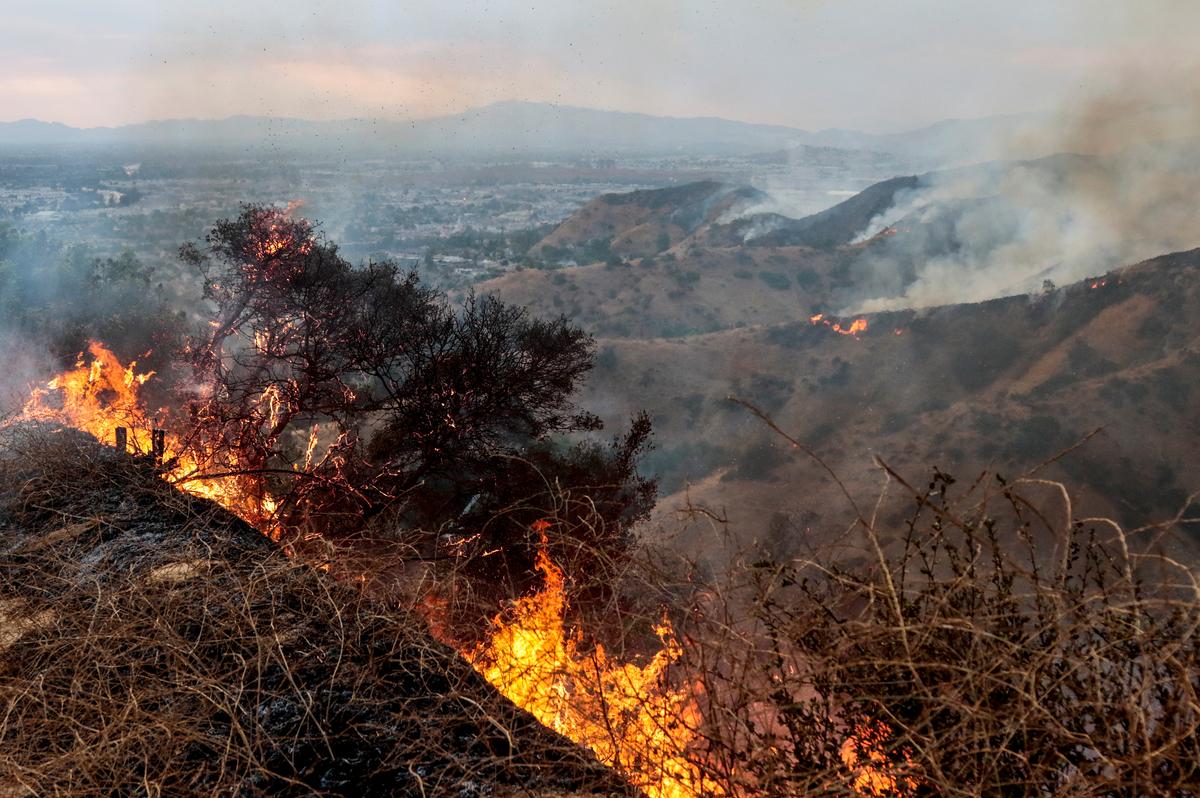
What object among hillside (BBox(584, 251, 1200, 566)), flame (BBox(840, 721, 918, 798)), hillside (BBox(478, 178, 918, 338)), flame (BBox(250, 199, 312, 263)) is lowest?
hillside (BBox(584, 251, 1200, 566))

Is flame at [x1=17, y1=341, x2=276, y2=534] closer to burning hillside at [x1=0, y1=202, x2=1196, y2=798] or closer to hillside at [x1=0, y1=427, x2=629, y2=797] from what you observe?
burning hillside at [x1=0, y1=202, x2=1196, y2=798]

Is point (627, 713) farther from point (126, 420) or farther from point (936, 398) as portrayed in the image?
point (936, 398)

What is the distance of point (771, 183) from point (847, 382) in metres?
129

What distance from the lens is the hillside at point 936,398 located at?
123 ft

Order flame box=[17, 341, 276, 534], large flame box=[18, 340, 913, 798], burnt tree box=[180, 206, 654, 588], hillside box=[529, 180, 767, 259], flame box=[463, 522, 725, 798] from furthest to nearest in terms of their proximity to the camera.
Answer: hillside box=[529, 180, 767, 259] < burnt tree box=[180, 206, 654, 588] < flame box=[17, 341, 276, 534] < flame box=[463, 522, 725, 798] < large flame box=[18, 340, 913, 798]

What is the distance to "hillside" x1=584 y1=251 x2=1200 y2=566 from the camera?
1476 inches

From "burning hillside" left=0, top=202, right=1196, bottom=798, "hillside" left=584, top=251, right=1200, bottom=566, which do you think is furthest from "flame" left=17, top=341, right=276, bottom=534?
"hillside" left=584, top=251, right=1200, bottom=566

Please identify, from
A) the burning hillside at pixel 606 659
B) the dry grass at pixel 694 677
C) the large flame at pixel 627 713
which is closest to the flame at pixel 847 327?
the burning hillside at pixel 606 659

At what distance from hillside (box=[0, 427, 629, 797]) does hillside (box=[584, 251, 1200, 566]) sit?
28071 mm

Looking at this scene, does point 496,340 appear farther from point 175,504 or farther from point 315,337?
point 175,504

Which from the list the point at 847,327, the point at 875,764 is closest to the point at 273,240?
the point at 875,764

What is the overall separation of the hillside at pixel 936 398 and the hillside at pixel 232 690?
28.1 meters

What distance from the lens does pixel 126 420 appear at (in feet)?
37.3

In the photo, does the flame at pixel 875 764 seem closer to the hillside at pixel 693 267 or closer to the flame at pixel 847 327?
the flame at pixel 847 327
